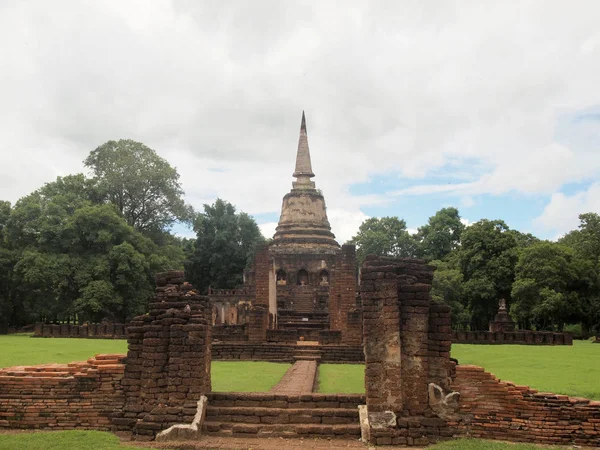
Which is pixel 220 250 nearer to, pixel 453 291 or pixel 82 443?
pixel 453 291

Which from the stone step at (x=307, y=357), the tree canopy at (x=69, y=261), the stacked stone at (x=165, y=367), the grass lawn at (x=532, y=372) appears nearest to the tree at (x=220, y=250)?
the tree canopy at (x=69, y=261)

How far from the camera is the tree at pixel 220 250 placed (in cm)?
5594

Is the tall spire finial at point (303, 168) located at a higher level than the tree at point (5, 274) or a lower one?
higher

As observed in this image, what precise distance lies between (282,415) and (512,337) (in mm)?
21871

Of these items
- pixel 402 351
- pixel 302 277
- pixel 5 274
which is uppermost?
pixel 302 277

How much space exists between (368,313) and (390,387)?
1168 mm

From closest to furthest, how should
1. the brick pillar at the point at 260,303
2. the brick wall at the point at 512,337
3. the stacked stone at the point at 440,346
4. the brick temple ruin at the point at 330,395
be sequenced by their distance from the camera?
the brick temple ruin at the point at 330,395 < the stacked stone at the point at 440,346 < the brick pillar at the point at 260,303 < the brick wall at the point at 512,337

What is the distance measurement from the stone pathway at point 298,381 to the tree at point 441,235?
43.2 meters

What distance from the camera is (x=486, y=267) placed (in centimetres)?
4175

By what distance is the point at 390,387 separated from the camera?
963 centimetres

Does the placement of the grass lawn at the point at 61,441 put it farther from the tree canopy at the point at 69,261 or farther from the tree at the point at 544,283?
the tree at the point at 544,283

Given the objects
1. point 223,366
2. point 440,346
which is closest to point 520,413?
point 440,346

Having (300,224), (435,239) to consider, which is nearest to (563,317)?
(300,224)

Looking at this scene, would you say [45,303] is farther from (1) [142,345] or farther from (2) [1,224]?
(1) [142,345]
